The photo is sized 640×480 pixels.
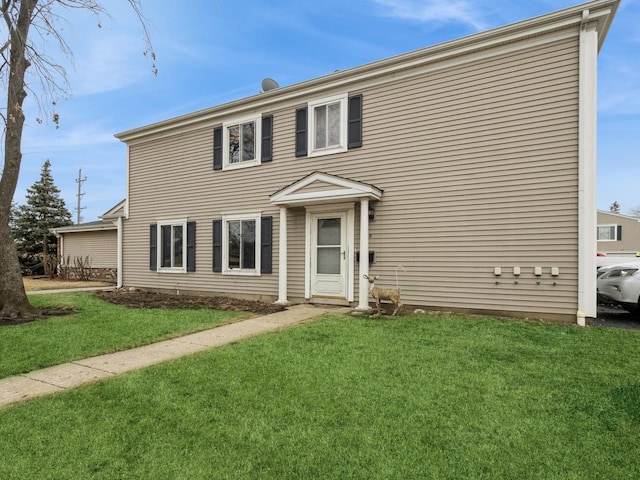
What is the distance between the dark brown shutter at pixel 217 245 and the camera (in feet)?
34.6

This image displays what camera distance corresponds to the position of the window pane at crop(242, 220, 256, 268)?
1002 cm

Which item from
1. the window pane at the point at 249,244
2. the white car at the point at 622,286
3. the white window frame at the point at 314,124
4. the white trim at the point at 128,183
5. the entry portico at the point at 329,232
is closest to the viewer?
the white car at the point at 622,286

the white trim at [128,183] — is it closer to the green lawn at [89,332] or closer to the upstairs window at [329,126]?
the green lawn at [89,332]

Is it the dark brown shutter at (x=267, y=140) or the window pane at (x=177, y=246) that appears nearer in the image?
the dark brown shutter at (x=267, y=140)

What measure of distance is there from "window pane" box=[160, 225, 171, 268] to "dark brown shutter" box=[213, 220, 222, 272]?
2116 mm

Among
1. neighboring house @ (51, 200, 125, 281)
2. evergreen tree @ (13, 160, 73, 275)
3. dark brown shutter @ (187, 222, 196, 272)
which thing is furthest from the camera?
evergreen tree @ (13, 160, 73, 275)

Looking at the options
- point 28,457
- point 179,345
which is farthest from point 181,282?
point 28,457

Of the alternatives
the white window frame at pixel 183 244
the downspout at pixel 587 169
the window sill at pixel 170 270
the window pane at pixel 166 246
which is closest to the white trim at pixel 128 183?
the white window frame at pixel 183 244

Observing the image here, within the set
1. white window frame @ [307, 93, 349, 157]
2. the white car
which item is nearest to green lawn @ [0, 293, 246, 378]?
white window frame @ [307, 93, 349, 157]

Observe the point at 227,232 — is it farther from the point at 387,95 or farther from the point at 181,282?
the point at 387,95

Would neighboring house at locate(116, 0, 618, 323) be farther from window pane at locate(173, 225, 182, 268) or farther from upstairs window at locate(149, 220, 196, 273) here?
window pane at locate(173, 225, 182, 268)

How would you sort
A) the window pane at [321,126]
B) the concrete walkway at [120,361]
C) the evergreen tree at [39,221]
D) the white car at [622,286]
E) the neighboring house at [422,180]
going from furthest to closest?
the evergreen tree at [39,221], the window pane at [321,126], the white car at [622,286], the neighboring house at [422,180], the concrete walkway at [120,361]

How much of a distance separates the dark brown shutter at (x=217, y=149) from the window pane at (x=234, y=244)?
1.75 metres

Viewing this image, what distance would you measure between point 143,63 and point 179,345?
4877 mm
